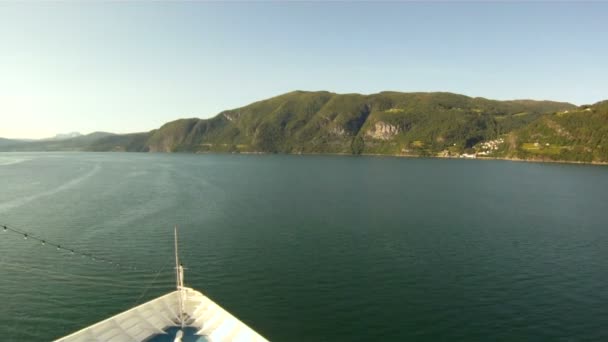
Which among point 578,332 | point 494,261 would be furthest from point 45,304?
point 494,261

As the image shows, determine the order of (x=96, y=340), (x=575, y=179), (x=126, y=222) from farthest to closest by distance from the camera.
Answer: (x=575, y=179), (x=126, y=222), (x=96, y=340)

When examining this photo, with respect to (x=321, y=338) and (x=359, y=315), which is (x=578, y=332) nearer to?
(x=359, y=315)

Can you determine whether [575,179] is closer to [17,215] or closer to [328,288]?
[328,288]

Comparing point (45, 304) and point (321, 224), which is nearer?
point (45, 304)

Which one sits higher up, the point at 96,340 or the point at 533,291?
the point at 96,340

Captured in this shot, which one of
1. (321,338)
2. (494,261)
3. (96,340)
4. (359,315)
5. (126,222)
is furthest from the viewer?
(126,222)

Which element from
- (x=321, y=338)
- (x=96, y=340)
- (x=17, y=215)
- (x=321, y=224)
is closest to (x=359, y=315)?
(x=321, y=338)
